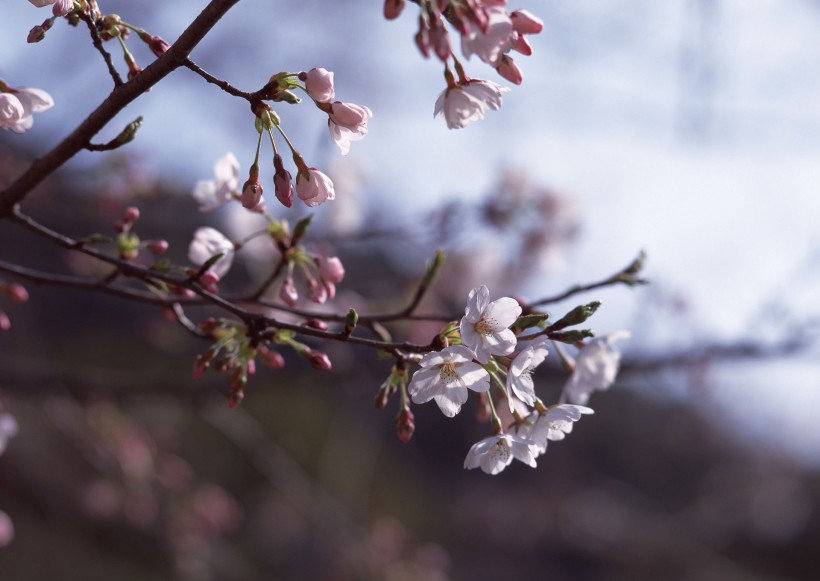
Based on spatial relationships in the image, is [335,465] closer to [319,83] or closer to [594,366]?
[594,366]

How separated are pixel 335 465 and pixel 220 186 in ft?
16.2

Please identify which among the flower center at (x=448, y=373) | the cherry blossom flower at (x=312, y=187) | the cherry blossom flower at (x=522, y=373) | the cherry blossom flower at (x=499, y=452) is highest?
the cherry blossom flower at (x=312, y=187)

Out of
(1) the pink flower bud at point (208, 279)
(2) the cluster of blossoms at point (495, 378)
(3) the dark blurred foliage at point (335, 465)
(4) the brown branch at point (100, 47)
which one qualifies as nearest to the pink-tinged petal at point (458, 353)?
(2) the cluster of blossoms at point (495, 378)

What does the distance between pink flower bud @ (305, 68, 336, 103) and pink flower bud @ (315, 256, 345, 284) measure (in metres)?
0.32

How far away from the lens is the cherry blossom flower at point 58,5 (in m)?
0.87

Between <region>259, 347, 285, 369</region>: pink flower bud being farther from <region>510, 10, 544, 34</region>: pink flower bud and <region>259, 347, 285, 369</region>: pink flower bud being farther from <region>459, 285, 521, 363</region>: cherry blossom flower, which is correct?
<region>510, 10, 544, 34</region>: pink flower bud

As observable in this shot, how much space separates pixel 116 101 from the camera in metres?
0.88

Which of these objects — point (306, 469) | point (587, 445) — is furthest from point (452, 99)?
point (587, 445)

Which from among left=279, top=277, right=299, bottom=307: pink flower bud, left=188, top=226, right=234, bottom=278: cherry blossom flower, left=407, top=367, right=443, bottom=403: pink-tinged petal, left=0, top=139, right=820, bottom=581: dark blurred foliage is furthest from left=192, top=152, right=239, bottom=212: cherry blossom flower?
left=0, top=139, right=820, bottom=581: dark blurred foliage

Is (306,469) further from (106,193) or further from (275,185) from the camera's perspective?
(275,185)

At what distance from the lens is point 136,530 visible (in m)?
4.00

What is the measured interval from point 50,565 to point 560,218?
207 inches

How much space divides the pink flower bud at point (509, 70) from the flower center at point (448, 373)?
0.38 metres

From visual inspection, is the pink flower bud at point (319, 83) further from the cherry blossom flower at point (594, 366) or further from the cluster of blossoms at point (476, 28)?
the cherry blossom flower at point (594, 366)
